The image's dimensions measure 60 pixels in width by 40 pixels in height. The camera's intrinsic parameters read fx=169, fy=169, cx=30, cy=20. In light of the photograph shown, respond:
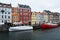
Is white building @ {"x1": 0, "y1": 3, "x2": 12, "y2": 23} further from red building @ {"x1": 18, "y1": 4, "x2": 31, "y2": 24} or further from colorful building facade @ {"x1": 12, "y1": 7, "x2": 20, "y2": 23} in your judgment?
red building @ {"x1": 18, "y1": 4, "x2": 31, "y2": 24}

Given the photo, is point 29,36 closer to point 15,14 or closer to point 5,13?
point 5,13

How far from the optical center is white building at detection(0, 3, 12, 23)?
53438 mm

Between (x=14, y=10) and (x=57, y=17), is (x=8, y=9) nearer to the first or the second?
(x=14, y=10)

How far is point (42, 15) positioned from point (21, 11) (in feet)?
49.7

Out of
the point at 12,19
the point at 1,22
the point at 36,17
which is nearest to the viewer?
the point at 1,22

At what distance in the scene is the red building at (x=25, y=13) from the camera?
194 ft

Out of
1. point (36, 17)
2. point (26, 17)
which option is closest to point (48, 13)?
point (36, 17)

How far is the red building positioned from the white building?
478 cm

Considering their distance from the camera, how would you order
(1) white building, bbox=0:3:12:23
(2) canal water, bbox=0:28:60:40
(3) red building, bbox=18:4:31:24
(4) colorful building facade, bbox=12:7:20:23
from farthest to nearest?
(3) red building, bbox=18:4:31:24
(4) colorful building facade, bbox=12:7:20:23
(1) white building, bbox=0:3:12:23
(2) canal water, bbox=0:28:60:40

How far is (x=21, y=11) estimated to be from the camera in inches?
2336

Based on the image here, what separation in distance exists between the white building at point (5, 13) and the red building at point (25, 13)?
4.78 m

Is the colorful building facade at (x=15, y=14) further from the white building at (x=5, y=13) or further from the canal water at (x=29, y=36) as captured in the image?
the canal water at (x=29, y=36)

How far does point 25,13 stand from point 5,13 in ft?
28.5

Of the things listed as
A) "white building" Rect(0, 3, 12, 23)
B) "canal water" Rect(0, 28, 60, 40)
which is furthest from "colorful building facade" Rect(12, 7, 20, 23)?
"canal water" Rect(0, 28, 60, 40)
